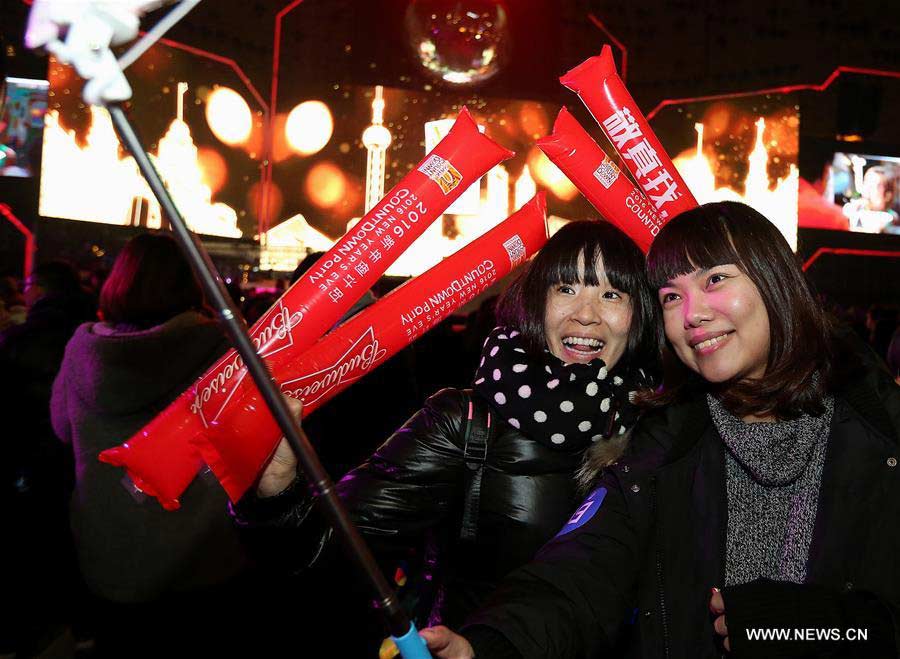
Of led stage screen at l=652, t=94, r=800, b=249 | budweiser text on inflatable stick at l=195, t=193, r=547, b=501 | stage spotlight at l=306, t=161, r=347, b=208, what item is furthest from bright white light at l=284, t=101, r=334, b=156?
budweiser text on inflatable stick at l=195, t=193, r=547, b=501

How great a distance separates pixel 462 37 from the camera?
7.37 metres

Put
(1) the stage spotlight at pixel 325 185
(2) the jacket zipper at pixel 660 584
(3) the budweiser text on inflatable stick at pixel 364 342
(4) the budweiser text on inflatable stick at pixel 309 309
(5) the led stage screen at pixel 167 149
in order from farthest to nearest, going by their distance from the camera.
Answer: (1) the stage spotlight at pixel 325 185 < (5) the led stage screen at pixel 167 149 < (4) the budweiser text on inflatable stick at pixel 309 309 < (3) the budweiser text on inflatable stick at pixel 364 342 < (2) the jacket zipper at pixel 660 584

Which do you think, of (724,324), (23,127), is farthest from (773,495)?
(23,127)

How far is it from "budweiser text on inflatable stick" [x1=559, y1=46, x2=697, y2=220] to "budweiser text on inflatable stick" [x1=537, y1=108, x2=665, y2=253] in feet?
0.16

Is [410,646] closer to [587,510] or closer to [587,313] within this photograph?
[587,510]

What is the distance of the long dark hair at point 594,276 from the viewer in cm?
217

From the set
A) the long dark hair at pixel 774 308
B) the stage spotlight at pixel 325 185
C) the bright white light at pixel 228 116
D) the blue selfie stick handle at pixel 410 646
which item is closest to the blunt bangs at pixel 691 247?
the long dark hair at pixel 774 308

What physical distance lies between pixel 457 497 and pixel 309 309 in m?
0.59

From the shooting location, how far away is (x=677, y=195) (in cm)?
218

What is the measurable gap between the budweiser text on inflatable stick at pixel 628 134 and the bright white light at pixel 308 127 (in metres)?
8.84

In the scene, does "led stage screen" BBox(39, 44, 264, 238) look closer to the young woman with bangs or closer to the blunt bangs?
the blunt bangs

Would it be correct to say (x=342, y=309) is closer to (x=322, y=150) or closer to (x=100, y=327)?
(x=100, y=327)

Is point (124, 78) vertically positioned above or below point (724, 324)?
above

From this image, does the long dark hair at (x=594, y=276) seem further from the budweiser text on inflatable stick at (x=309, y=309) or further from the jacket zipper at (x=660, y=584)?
the jacket zipper at (x=660, y=584)
